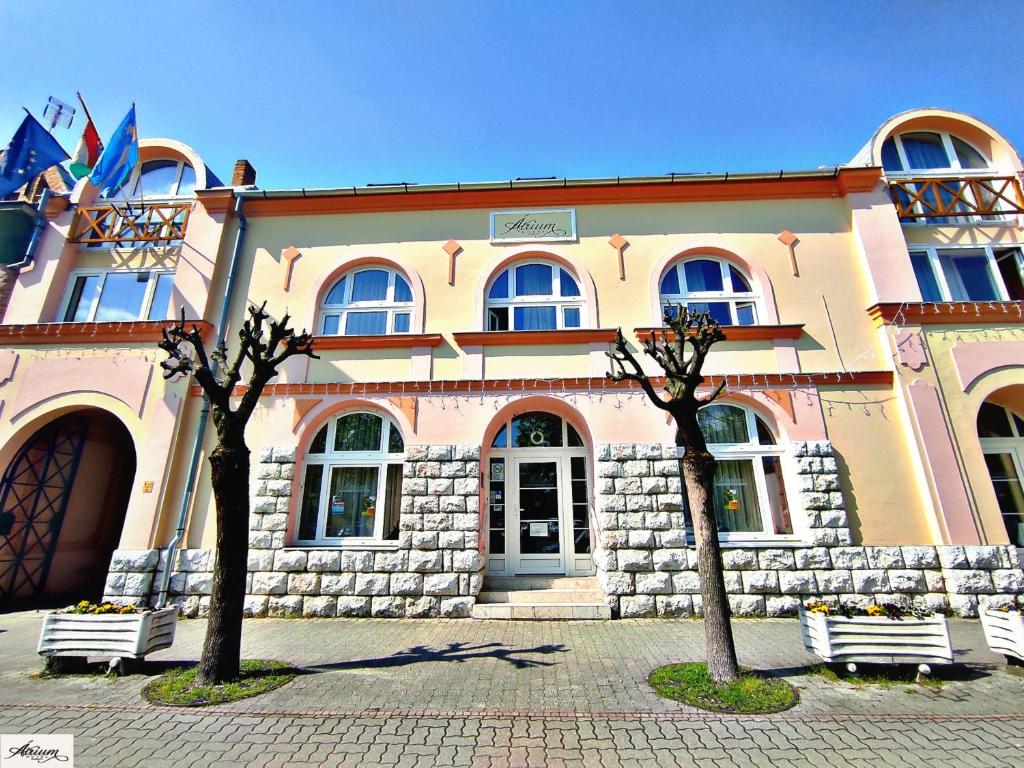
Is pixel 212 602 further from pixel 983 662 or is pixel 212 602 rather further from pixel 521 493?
pixel 983 662

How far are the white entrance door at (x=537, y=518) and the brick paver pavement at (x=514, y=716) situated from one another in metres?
2.44

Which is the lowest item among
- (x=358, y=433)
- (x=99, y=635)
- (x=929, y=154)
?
(x=99, y=635)

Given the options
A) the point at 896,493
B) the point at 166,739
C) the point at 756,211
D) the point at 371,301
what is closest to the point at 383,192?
the point at 371,301

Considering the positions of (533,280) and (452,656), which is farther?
(533,280)

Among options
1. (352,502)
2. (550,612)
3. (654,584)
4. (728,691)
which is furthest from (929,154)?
(352,502)

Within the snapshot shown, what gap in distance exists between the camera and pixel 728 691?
4.57 metres

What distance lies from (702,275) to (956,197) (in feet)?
18.5

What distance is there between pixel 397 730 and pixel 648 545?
5115 millimetres

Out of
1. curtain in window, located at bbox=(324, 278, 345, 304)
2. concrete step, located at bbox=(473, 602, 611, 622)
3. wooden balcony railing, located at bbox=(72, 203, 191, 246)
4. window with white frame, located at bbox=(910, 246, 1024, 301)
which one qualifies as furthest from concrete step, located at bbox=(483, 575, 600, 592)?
wooden balcony railing, located at bbox=(72, 203, 191, 246)

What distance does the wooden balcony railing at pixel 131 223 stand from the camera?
34.3 ft

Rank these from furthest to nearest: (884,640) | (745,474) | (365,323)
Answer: (365,323) → (745,474) → (884,640)

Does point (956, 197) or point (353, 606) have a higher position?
point (956, 197)

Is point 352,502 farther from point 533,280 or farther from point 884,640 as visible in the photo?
point 884,640

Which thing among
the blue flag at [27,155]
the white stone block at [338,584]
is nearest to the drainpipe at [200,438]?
the white stone block at [338,584]
